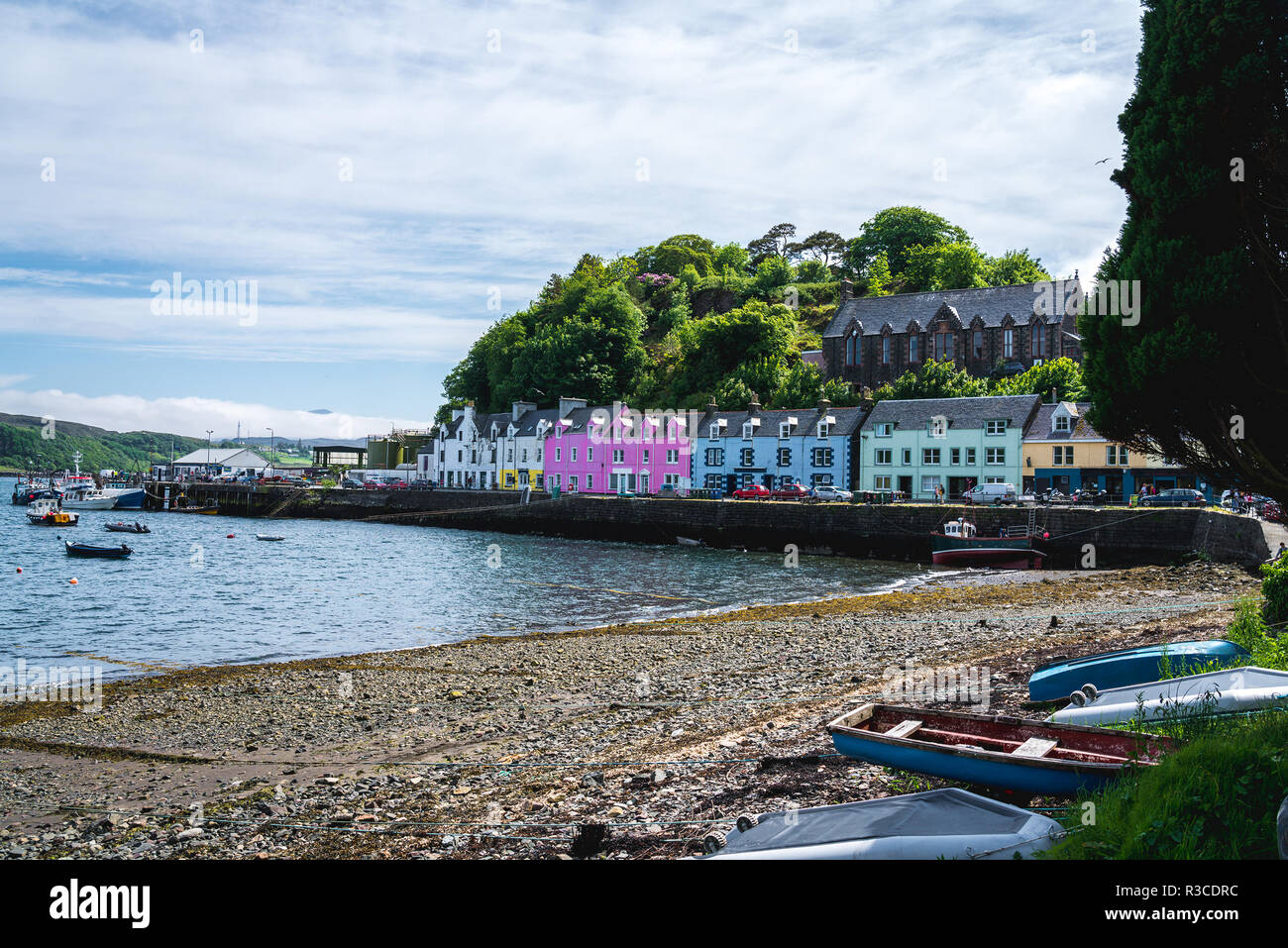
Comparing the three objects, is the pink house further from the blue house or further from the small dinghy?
the small dinghy

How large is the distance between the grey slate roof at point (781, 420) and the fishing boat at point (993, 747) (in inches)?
2266

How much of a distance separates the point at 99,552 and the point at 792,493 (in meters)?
41.4

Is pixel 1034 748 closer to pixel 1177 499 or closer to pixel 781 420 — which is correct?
pixel 1177 499

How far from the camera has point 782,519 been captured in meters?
55.2

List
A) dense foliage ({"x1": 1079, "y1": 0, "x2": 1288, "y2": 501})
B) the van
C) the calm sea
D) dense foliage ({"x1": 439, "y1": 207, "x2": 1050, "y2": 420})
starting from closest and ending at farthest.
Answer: dense foliage ({"x1": 1079, "y1": 0, "x2": 1288, "y2": 501})
the calm sea
the van
dense foliage ({"x1": 439, "y1": 207, "x2": 1050, "y2": 420})

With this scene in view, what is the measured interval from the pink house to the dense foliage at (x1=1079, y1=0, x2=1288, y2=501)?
202 feet

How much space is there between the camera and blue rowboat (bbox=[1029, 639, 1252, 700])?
12.3 m

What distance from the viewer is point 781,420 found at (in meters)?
69.8

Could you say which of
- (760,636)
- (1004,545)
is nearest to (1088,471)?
(1004,545)

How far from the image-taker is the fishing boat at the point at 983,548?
4450cm

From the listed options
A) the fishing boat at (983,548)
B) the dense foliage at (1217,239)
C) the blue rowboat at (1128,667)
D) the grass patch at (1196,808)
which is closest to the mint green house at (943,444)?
the fishing boat at (983,548)

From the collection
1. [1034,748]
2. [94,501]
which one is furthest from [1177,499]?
[94,501]

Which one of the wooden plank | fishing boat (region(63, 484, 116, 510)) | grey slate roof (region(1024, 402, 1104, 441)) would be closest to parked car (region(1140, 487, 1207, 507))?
grey slate roof (region(1024, 402, 1104, 441))
